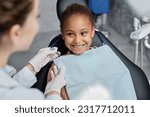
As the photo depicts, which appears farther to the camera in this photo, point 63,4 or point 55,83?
point 63,4

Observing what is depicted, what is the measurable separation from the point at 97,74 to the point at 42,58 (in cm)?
21

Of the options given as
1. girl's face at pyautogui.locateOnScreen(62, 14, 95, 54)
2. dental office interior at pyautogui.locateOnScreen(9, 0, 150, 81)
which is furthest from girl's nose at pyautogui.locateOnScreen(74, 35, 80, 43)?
dental office interior at pyautogui.locateOnScreen(9, 0, 150, 81)

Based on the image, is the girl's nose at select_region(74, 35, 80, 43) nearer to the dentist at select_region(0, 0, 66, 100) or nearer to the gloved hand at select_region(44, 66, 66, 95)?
the gloved hand at select_region(44, 66, 66, 95)

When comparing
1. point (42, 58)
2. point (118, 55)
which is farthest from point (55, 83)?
point (118, 55)

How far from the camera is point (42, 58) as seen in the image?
3.29 ft

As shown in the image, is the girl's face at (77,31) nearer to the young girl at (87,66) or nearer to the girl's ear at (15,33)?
the young girl at (87,66)

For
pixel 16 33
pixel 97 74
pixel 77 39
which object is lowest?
pixel 97 74

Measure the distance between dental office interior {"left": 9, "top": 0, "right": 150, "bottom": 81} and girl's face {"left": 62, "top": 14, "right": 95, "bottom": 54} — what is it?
0.18m

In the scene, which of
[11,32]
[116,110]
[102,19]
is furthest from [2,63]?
[102,19]

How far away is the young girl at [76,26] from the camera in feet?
3.07

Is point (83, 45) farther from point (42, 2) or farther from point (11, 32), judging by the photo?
point (11, 32)

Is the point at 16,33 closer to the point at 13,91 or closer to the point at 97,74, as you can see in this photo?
the point at 13,91

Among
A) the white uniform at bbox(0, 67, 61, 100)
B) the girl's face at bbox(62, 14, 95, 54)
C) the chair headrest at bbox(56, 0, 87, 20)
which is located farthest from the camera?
the chair headrest at bbox(56, 0, 87, 20)

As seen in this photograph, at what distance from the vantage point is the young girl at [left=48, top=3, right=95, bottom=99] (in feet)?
3.07
